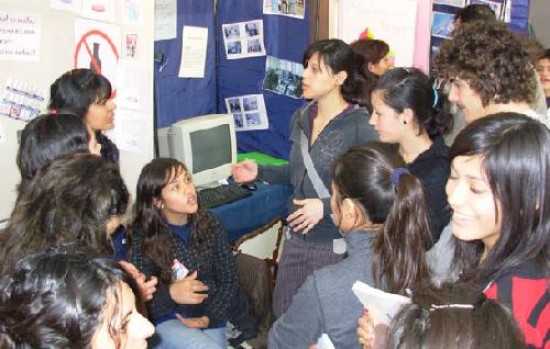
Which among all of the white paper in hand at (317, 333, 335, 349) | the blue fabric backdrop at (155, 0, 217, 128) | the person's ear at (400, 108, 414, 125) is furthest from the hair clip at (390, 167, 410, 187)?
the blue fabric backdrop at (155, 0, 217, 128)

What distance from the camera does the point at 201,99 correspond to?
4152mm

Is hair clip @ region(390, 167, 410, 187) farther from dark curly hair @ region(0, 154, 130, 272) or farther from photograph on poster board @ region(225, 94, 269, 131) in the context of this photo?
photograph on poster board @ region(225, 94, 269, 131)

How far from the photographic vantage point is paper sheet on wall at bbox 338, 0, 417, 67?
13.7ft

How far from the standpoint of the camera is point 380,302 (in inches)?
51.0

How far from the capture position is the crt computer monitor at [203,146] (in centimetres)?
350

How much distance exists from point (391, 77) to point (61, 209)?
1191 mm

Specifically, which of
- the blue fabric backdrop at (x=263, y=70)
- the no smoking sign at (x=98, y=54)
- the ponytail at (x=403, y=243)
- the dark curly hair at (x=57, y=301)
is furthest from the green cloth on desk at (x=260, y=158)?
the dark curly hair at (x=57, y=301)

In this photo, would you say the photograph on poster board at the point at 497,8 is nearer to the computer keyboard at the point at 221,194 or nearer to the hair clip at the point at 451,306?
the computer keyboard at the point at 221,194

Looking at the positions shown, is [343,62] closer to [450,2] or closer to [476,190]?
[476,190]

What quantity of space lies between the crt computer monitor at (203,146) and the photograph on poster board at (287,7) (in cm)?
88

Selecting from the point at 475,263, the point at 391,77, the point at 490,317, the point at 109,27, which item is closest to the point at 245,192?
the point at 109,27

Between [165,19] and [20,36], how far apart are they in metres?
1.26

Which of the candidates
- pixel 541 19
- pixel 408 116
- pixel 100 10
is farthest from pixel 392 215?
pixel 541 19

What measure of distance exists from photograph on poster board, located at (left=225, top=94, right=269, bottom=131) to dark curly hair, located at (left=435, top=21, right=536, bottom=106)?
90.2 inches
